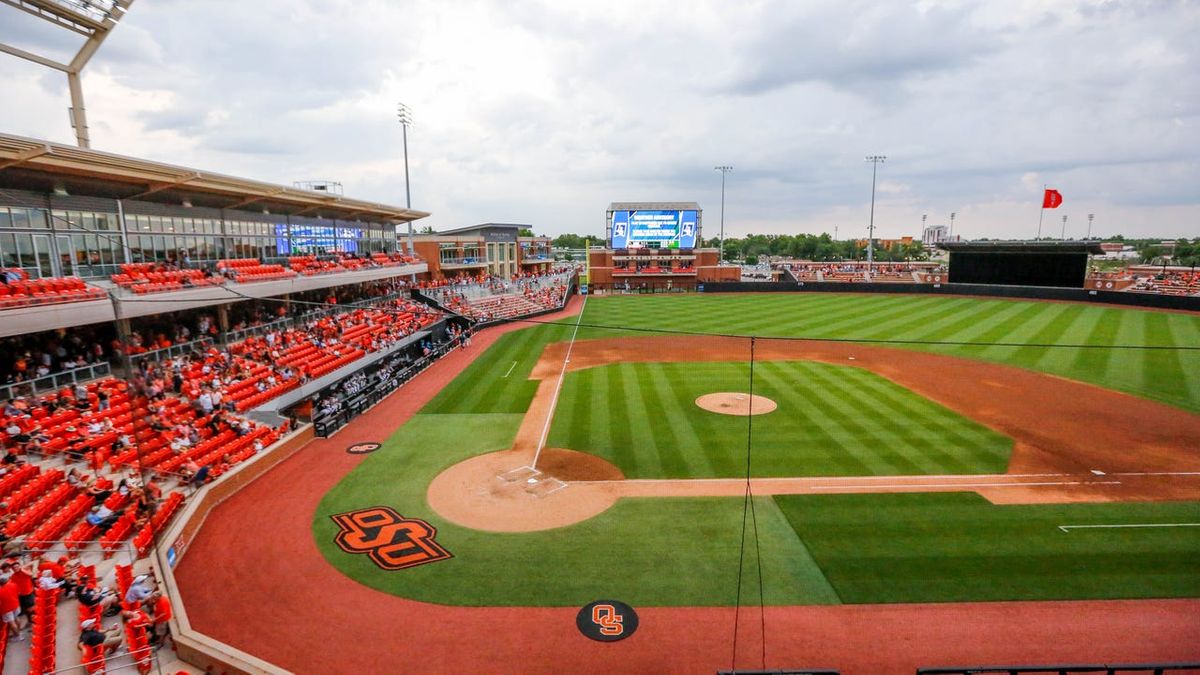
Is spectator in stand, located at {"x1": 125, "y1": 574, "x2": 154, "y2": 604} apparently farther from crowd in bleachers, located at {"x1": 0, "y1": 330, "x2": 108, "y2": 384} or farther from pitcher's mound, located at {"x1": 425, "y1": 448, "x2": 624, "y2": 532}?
crowd in bleachers, located at {"x1": 0, "y1": 330, "x2": 108, "y2": 384}

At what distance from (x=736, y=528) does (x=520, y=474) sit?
250 inches

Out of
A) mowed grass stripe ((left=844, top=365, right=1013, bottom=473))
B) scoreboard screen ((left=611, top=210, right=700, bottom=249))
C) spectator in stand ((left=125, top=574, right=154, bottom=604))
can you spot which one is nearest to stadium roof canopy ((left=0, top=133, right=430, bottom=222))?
spectator in stand ((left=125, top=574, right=154, bottom=604))

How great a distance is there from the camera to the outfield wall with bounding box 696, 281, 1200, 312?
147 ft

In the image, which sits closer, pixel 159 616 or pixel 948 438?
pixel 159 616

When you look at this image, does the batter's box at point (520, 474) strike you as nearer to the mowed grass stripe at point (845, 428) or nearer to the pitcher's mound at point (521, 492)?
the pitcher's mound at point (521, 492)

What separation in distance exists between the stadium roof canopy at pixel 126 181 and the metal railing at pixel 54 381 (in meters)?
5.48

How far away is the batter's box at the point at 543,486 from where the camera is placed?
14742mm

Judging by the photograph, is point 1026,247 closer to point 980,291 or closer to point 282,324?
point 980,291

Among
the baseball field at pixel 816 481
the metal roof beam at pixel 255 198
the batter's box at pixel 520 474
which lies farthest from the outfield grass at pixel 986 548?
the metal roof beam at pixel 255 198

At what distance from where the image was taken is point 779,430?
18.9 metres

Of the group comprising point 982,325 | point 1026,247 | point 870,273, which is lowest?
point 982,325

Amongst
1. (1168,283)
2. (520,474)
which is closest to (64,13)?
(520,474)

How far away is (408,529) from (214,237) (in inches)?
804

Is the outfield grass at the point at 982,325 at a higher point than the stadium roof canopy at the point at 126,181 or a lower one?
lower
